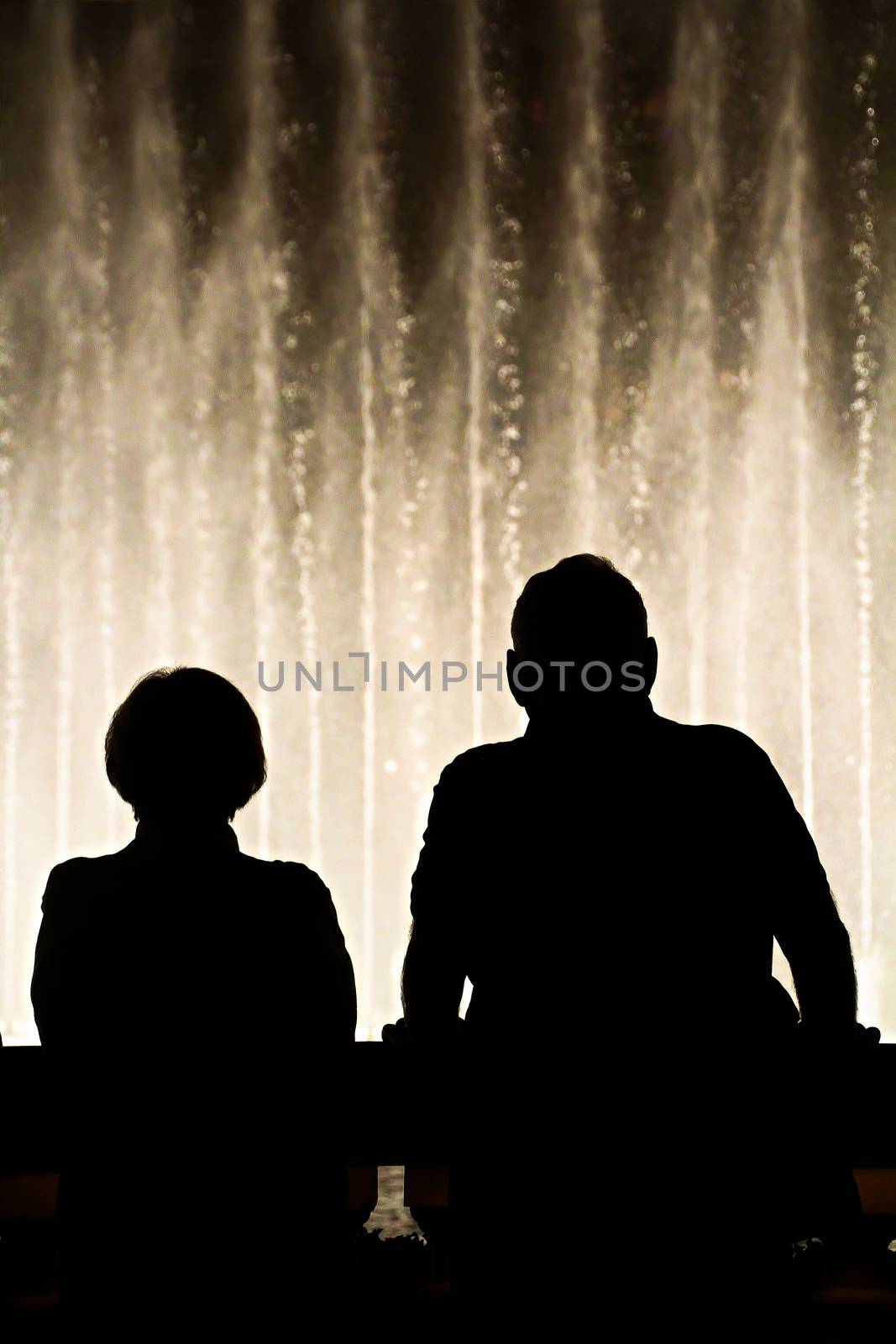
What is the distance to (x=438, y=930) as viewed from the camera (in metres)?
1.28

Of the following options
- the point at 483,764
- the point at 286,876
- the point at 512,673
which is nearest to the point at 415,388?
the point at 512,673

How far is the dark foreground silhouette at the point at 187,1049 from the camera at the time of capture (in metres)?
1.18

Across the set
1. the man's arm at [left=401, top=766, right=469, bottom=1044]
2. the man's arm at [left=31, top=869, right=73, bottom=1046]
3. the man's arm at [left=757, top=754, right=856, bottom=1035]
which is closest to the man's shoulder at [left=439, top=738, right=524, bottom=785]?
the man's arm at [left=401, top=766, right=469, bottom=1044]

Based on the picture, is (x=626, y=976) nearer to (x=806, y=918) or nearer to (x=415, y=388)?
(x=806, y=918)

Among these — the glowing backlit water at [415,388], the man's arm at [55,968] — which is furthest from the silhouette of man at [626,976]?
the glowing backlit water at [415,388]

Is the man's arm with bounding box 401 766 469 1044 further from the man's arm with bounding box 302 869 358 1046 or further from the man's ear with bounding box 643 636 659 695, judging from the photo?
the man's ear with bounding box 643 636 659 695

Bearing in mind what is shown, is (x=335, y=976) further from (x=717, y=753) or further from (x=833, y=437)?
(x=833, y=437)

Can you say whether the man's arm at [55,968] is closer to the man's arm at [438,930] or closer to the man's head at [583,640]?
the man's arm at [438,930]

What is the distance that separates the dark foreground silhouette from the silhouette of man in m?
0.17

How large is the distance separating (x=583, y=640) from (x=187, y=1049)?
58cm

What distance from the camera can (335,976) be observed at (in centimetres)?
124

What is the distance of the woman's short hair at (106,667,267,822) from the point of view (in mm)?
1232

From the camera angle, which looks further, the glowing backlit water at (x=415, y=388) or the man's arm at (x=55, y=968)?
the glowing backlit water at (x=415, y=388)

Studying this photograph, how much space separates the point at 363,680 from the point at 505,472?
0.88 m
